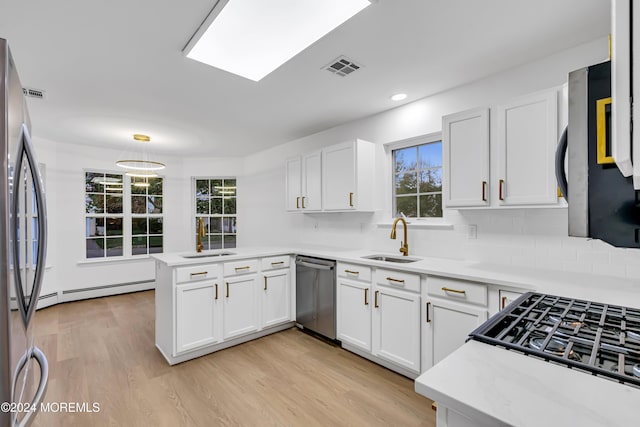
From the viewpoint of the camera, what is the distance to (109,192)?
211 inches

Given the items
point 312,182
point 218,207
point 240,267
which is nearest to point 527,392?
point 240,267

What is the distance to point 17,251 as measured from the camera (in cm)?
89

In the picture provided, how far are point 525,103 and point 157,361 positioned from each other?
3.66 metres

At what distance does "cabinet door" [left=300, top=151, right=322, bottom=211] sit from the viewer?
3.77 m

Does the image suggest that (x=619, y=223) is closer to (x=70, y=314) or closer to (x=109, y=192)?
(x=70, y=314)

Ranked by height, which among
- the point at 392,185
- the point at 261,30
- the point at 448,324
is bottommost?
the point at 448,324

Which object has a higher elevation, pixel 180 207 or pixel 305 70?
pixel 305 70

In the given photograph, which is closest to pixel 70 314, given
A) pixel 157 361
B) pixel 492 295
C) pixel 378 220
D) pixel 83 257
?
pixel 83 257

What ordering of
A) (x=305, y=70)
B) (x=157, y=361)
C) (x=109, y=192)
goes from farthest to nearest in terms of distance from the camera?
(x=109, y=192), (x=157, y=361), (x=305, y=70)

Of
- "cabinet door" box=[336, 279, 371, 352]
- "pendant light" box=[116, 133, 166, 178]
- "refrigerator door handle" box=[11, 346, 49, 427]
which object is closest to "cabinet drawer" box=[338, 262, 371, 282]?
"cabinet door" box=[336, 279, 371, 352]

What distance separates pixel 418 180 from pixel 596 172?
2.55 metres

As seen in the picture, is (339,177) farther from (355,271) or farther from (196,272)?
(196,272)

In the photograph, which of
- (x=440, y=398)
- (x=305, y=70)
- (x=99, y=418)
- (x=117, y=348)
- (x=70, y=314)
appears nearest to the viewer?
(x=440, y=398)

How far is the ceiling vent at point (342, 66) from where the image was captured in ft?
7.67
